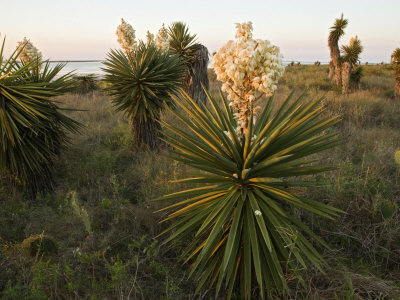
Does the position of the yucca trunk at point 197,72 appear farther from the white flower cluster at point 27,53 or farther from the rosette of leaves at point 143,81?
the white flower cluster at point 27,53

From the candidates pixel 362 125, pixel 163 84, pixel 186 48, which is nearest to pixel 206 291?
pixel 163 84

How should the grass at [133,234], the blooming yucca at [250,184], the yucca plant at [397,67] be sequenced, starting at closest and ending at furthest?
the blooming yucca at [250,184]
the grass at [133,234]
the yucca plant at [397,67]

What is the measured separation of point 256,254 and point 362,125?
6731mm

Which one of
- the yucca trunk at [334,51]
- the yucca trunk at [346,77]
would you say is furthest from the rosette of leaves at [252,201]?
the yucca trunk at [334,51]

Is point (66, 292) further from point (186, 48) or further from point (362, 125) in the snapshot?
point (362, 125)

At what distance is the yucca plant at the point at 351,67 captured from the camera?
11.1m

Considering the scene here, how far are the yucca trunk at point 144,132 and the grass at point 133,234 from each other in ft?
1.18

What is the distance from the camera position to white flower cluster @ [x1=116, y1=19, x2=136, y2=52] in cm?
580

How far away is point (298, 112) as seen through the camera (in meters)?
2.60

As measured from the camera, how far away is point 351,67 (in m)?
11.7

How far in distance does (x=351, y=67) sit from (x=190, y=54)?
8.75 m

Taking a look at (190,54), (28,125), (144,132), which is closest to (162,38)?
(190,54)

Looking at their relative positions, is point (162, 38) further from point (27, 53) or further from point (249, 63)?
point (249, 63)

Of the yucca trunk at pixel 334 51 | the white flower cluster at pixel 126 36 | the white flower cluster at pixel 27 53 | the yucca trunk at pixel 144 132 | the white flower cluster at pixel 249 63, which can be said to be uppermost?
the yucca trunk at pixel 334 51
